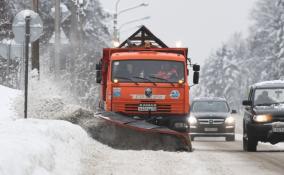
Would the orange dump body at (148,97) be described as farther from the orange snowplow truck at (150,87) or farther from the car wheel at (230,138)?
the car wheel at (230,138)

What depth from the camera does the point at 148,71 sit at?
17.6 meters

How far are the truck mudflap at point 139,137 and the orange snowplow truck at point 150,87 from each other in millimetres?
1258

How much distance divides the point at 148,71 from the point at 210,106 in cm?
1025

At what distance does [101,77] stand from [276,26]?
62.1 m

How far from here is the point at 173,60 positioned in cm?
1789

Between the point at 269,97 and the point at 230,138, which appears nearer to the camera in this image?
the point at 269,97

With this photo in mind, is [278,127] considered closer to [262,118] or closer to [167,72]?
[262,118]

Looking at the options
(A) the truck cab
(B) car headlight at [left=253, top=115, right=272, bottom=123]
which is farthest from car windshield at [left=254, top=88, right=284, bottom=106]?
(A) the truck cab

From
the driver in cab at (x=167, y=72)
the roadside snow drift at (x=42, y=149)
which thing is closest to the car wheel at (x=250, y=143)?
the driver in cab at (x=167, y=72)

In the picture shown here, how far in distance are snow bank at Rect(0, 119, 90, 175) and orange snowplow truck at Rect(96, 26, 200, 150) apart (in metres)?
3.22

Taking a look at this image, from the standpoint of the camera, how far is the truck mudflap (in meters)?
15.4

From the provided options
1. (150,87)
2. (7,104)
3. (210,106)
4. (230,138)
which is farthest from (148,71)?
(210,106)

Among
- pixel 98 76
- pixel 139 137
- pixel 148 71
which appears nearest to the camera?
pixel 139 137

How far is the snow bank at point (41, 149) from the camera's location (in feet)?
25.1
